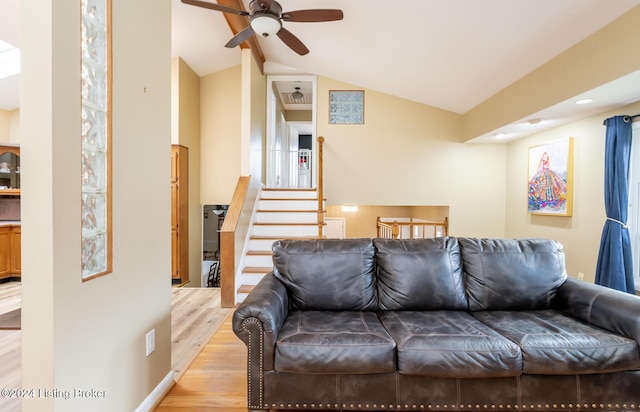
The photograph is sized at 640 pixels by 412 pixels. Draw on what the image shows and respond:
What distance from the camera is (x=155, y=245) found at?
1.79m

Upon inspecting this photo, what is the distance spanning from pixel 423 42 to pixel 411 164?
2356 mm

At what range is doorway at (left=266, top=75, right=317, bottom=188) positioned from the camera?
5758 mm

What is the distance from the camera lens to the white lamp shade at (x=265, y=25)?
9.03 ft

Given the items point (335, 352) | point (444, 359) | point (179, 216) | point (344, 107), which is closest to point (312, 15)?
point (344, 107)

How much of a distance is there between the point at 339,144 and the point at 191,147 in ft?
8.73

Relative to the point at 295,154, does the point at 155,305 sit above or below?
below

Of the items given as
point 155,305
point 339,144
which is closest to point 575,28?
point 339,144

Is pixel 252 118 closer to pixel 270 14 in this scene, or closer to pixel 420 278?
pixel 270 14

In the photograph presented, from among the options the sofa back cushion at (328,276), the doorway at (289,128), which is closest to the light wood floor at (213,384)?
the sofa back cushion at (328,276)

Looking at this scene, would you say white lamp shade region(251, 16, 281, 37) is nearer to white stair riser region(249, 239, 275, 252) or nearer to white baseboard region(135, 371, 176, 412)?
white stair riser region(249, 239, 275, 252)

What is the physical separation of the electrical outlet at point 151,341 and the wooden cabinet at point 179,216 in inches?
134

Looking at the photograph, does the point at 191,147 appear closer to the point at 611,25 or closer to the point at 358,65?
the point at 358,65

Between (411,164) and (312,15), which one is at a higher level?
(312,15)

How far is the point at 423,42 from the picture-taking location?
3605 millimetres
